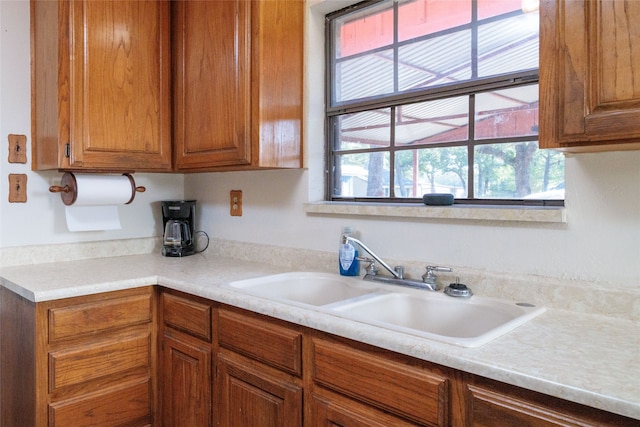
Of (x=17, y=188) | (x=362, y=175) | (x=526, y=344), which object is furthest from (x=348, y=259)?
(x=17, y=188)

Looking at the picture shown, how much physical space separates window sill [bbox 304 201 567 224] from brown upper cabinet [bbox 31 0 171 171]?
0.87 metres

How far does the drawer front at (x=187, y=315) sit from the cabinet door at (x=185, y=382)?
4cm

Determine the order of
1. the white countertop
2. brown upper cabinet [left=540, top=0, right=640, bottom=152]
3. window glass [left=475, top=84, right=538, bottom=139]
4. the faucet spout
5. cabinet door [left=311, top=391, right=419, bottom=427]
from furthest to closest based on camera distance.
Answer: the faucet spout, window glass [left=475, top=84, right=538, bottom=139], cabinet door [left=311, top=391, right=419, bottom=427], brown upper cabinet [left=540, top=0, right=640, bottom=152], the white countertop

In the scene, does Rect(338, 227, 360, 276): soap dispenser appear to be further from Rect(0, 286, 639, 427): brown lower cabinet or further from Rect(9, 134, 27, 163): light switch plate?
Rect(9, 134, 27, 163): light switch plate

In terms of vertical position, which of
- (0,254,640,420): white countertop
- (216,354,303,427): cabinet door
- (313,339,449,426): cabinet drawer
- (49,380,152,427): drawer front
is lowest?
(49,380,152,427): drawer front

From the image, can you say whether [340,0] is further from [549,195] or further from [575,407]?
[575,407]

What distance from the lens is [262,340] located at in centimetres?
137

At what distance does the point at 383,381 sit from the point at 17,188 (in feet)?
6.15

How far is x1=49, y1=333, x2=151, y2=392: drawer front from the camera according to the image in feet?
5.25

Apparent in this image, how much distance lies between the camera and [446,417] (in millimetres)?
950

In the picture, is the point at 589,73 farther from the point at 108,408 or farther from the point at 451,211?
the point at 108,408

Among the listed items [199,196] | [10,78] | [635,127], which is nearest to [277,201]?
[199,196]

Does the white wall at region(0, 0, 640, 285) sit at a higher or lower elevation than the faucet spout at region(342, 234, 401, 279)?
higher

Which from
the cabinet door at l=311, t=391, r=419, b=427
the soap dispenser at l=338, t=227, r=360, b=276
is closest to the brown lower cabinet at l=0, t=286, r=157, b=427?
the soap dispenser at l=338, t=227, r=360, b=276
